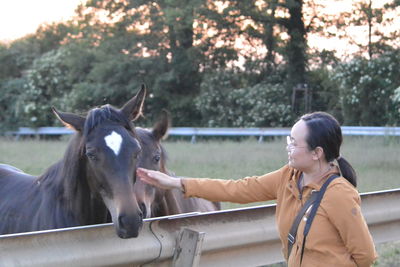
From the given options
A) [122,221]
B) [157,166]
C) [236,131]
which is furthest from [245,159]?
[122,221]

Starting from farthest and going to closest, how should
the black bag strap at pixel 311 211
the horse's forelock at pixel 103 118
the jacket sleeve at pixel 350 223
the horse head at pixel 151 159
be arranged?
the horse head at pixel 151 159, the horse's forelock at pixel 103 118, the black bag strap at pixel 311 211, the jacket sleeve at pixel 350 223

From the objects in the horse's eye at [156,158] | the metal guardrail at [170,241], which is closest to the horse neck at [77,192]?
the metal guardrail at [170,241]

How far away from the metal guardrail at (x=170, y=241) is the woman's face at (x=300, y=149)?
1.13 metres

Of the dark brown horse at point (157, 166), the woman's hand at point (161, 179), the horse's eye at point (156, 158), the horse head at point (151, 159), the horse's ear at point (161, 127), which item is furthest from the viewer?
the horse's ear at point (161, 127)

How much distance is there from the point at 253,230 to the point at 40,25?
114ft

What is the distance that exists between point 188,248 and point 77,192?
0.99m

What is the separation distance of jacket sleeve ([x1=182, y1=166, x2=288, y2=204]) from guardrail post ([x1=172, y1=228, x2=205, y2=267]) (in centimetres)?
27

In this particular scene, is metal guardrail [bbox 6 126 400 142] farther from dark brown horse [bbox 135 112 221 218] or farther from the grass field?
dark brown horse [bbox 135 112 221 218]

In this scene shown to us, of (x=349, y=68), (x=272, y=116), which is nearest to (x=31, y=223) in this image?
(x=349, y=68)

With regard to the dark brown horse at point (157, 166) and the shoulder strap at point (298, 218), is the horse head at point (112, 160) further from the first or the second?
the dark brown horse at point (157, 166)

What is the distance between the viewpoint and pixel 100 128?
167 inches

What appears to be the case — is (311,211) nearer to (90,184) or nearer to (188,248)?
(188,248)

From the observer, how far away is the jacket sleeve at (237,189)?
12.4 feet

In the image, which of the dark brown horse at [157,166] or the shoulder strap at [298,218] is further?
the dark brown horse at [157,166]
